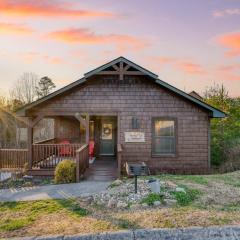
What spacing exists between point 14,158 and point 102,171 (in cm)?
453

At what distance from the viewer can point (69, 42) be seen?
16891 millimetres

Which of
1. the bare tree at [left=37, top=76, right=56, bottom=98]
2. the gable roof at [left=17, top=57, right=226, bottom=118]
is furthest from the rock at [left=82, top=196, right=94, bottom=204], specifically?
the bare tree at [left=37, top=76, right=56, bottom=98]

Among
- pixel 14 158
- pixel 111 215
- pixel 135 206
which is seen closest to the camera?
pixel 111 215

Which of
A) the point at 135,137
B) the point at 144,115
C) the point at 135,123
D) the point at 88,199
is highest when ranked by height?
the point at 144,115

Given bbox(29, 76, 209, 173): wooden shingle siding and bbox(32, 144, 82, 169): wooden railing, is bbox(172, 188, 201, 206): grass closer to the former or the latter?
bbox(29, 76, 209, 173): wooden shingle siding

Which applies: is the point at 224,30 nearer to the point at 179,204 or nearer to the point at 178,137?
the point at 178,137

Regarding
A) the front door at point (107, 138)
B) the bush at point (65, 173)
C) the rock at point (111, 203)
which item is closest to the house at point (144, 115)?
the bush at point (65, 173)

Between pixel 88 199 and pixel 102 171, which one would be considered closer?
pixel 88 199

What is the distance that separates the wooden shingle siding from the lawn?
6.10 meters

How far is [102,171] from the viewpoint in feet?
46.4

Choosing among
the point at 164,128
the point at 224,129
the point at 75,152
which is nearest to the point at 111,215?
the point at 75,152

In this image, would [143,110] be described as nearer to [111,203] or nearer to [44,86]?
[111,203]

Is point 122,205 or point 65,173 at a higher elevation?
point 65,173

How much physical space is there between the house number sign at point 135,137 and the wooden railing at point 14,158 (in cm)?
494
